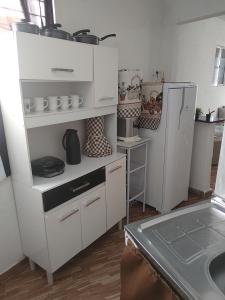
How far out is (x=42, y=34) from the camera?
1.45m

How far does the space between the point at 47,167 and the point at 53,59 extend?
755 mm

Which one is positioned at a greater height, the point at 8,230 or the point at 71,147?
the point at 71,147

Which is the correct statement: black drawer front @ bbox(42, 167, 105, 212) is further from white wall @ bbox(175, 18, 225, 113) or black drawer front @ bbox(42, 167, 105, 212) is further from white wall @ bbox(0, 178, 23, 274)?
white wall @ bbox(175, 18, 225, 113)

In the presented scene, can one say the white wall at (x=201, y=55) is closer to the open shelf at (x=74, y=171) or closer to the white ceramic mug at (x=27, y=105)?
the open shelf at (x=74, y=171)

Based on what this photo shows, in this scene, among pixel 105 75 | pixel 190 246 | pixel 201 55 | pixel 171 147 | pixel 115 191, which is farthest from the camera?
pixel 201 55

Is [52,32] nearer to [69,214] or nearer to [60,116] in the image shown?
[60,116]

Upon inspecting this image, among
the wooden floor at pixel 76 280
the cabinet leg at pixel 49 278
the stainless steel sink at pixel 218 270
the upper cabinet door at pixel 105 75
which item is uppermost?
the upper cabinet door at pixel 105 75

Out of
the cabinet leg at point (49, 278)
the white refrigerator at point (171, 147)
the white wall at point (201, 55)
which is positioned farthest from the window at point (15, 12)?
the white wall at point (201, 55)

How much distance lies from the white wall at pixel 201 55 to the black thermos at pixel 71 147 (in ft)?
6.63

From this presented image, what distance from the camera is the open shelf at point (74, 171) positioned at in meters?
1.54

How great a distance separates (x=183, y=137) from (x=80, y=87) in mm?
1267

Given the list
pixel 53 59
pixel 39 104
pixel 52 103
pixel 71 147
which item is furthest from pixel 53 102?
pixel 71 147

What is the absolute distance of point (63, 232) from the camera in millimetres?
1658

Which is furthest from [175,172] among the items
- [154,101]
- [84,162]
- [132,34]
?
[132,34]
